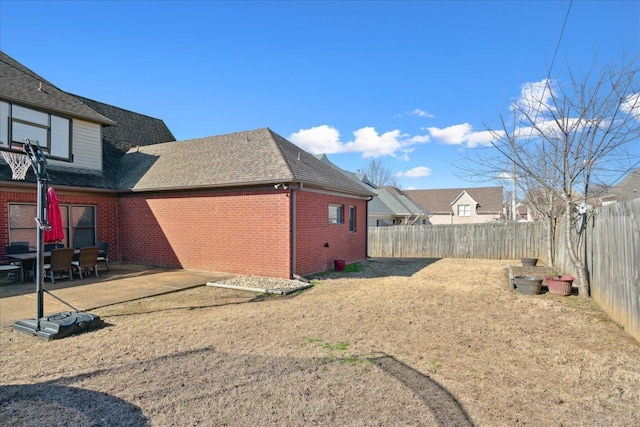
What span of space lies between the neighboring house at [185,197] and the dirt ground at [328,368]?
3876 millimetres

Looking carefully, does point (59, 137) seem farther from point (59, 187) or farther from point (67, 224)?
point (67, 224)

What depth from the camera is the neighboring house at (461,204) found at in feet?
149

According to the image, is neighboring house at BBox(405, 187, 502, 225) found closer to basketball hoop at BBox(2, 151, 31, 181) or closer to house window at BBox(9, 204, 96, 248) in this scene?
house window at BBox(9, 204, 96, 248)

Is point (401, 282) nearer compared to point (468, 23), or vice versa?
point (401, 282)

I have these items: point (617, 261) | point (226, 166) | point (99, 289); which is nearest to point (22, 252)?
point (99, 289)

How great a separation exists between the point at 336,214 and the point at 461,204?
121 ft

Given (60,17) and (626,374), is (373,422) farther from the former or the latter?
(60,17)

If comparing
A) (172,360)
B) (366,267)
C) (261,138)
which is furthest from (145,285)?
(366,267)

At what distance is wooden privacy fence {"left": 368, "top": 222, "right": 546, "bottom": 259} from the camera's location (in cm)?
1844

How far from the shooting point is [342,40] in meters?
13.7

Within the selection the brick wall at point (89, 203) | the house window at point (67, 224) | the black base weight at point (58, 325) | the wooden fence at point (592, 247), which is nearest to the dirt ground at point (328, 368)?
the black base weight at point (58, 325)

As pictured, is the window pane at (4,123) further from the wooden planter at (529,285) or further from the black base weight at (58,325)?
the wooden planter at (529,285)

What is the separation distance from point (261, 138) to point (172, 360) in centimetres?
992

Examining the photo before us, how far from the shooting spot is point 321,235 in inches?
479
